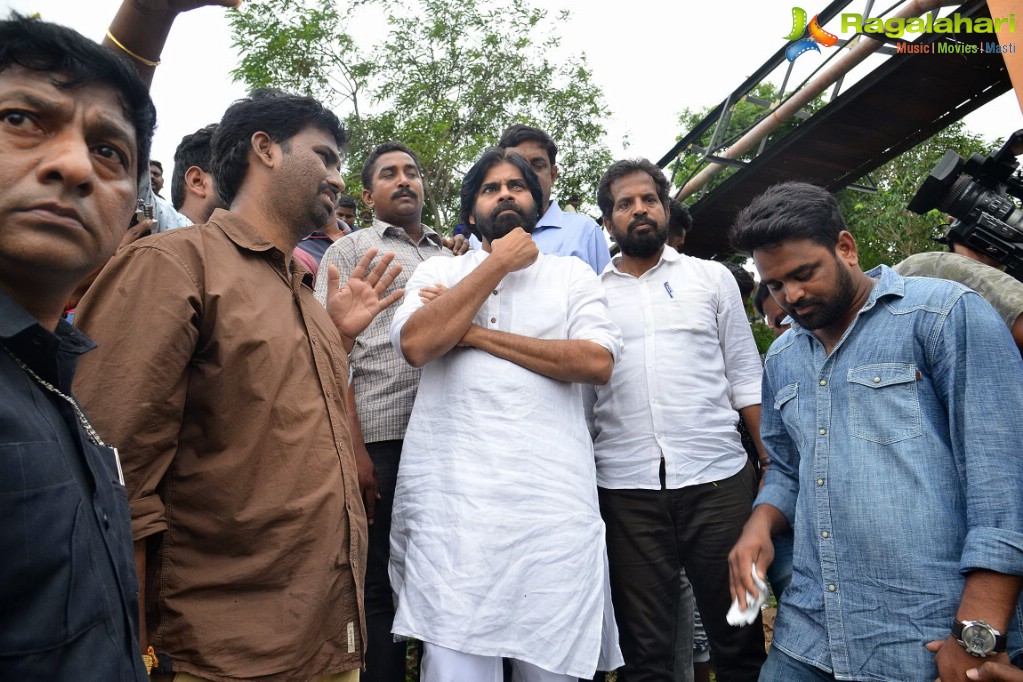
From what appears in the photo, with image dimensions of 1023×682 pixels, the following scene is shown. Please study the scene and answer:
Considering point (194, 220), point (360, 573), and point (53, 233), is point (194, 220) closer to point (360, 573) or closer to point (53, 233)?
point (360, 573)

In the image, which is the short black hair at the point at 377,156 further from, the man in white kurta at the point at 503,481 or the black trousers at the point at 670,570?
the black trousers at the point at 670,570

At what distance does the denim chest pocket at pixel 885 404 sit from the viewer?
6.23 ft

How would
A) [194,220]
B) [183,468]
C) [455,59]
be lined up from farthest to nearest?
[455,59] < [194,220] < [183,468]

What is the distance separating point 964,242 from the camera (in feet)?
8.77

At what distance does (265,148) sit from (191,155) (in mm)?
1256

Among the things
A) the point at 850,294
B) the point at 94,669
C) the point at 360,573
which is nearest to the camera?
the point at 94,669

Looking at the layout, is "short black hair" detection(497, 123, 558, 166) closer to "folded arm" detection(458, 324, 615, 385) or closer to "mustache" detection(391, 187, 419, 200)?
"mustache" detection(391, 187, 419, 200)

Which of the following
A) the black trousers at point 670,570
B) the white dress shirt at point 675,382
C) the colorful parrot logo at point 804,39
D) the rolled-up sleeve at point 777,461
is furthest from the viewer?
the colorful parrot logo at point 804,39

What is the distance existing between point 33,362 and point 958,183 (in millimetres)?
2938

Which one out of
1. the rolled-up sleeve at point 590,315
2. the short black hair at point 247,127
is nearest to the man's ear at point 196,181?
the short black hair at point 247,127

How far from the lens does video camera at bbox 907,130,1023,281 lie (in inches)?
101

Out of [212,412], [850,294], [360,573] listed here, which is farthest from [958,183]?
[212,412]

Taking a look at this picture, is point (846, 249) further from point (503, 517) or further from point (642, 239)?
point (503, 517)

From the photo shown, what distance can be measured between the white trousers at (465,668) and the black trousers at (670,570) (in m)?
0.60
